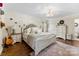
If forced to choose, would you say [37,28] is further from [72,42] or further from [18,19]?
[72,42]

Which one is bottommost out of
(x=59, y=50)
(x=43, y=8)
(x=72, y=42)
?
(x=59, y=50)

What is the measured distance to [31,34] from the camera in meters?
1.94

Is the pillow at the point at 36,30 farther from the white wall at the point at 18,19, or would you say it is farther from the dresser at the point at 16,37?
the dresser at the point at 16,37

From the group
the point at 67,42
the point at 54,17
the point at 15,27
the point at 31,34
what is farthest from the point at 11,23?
the point at 67,42

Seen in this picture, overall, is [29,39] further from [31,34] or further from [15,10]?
[15,10]

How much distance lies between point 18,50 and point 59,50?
0.62 m

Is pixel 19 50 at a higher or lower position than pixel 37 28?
lower

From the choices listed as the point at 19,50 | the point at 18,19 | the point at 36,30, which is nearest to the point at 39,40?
the point at 36,30

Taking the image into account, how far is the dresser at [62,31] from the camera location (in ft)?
6.39

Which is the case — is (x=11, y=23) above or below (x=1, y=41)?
above

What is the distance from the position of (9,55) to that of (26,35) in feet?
1.30

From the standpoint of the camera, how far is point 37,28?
194cm

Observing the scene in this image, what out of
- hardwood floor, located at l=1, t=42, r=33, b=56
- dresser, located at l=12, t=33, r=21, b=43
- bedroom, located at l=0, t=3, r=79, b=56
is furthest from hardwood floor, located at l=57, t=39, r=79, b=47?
dresser, located at l=12, t=33, r=21, b=43

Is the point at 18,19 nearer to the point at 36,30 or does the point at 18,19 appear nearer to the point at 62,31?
the point at 36,30
